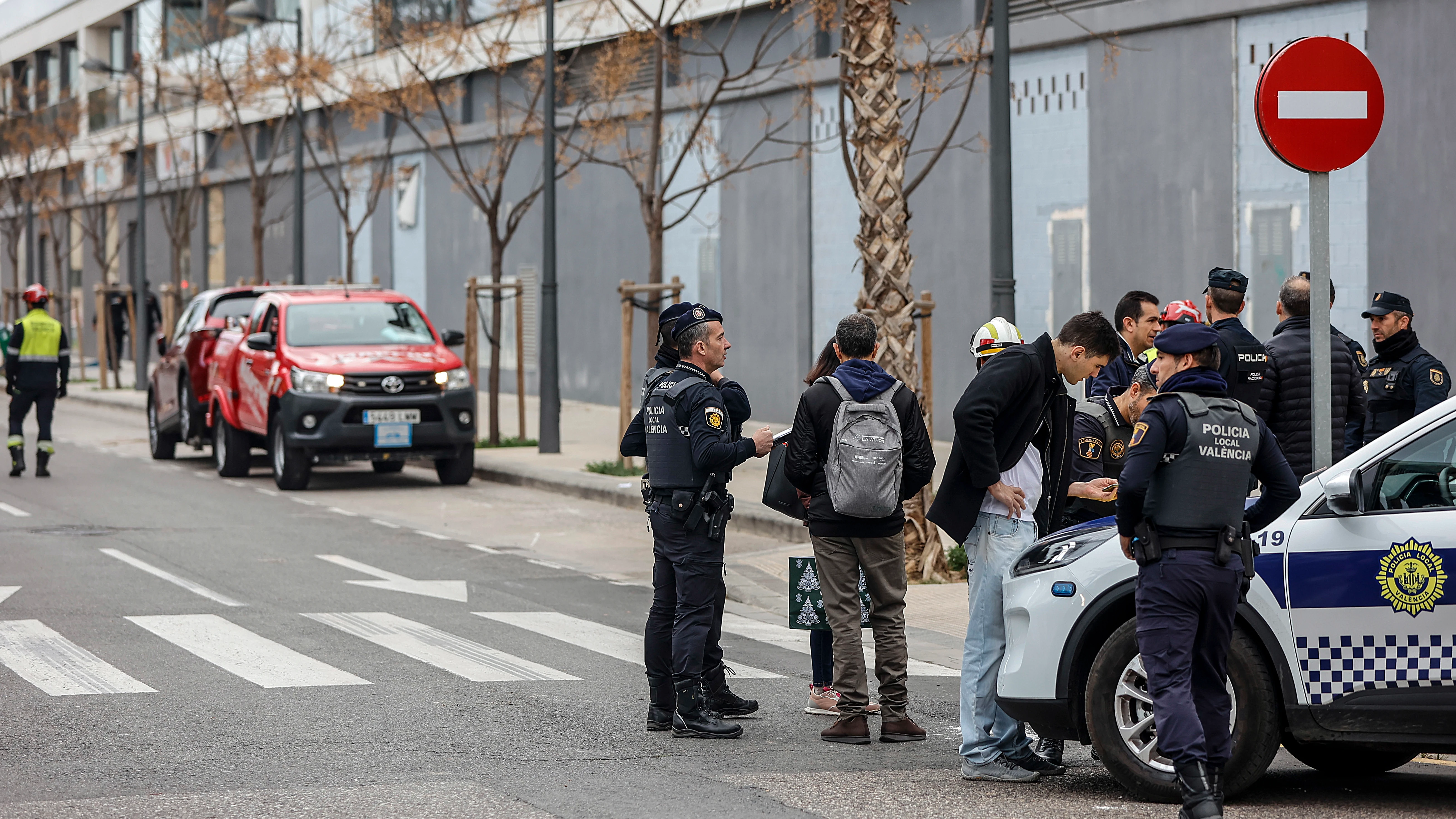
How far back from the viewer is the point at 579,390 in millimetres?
29547

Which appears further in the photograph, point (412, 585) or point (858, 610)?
point (412, 585)

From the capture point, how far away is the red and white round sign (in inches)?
290

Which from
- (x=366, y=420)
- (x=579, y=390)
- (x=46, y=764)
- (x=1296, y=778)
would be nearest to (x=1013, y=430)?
(x=1296, y=778)

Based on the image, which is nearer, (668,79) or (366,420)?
(366,420)

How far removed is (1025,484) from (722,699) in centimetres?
185

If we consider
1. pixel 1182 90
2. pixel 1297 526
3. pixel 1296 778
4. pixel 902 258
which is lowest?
pixel 1296 778

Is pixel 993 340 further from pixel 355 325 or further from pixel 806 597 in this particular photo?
pixel 355 325

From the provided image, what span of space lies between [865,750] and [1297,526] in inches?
81.5

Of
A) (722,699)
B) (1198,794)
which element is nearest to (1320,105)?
(1198,794)

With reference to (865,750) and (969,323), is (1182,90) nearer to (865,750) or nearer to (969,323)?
(969,323)

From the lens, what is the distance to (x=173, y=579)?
11945 mm

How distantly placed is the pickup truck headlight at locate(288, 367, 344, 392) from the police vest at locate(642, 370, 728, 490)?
10.5 metres

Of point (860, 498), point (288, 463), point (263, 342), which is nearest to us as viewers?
point (860, 498)

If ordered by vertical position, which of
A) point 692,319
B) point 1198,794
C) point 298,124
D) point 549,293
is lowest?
point 1198,794
